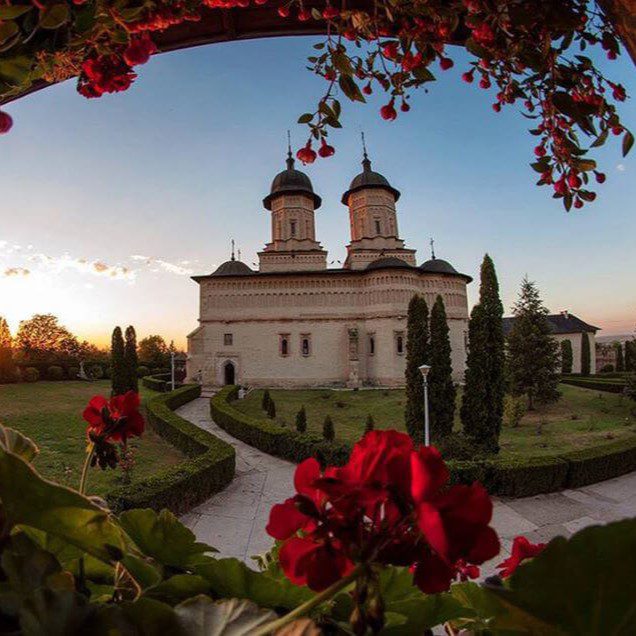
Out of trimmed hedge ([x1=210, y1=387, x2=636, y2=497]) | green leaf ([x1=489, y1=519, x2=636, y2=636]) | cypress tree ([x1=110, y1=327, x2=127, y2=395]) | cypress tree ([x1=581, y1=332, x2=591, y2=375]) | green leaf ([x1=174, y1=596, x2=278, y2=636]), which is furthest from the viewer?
cypress tree ([x1=581, y1=332, x2=591, y2=375])

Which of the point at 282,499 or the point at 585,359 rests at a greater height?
the point at 585,359

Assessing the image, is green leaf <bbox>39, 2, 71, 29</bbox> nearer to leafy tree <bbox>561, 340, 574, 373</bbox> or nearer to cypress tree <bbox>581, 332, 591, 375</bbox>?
leafy tree <bbox>561, 340, 574, 373</bbox>

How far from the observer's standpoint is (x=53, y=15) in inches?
41.3

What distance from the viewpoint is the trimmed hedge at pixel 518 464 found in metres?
8.55

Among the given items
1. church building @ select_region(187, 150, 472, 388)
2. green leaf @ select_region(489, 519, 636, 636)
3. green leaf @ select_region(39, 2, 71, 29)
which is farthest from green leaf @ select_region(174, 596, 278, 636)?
church building @ select_region(187, 150, 472, 388)

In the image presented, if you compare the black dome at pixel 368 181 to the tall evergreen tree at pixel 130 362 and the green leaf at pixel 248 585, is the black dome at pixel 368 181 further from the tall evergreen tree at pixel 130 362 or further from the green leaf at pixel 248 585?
the green leaf at pixel 248 585

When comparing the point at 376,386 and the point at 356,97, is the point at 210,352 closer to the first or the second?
the point at 376,386

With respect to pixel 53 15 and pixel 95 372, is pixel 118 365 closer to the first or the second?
pixel 53 15

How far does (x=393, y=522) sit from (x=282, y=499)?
847 centimetres

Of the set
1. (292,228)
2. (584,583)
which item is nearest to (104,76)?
(584,583)

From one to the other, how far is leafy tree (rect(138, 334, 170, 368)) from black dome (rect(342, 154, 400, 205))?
2529 cm

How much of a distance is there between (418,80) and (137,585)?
2.20 m

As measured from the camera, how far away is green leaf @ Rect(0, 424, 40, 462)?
2.24 feet

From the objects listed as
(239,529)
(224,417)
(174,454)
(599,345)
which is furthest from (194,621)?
(599,345)
